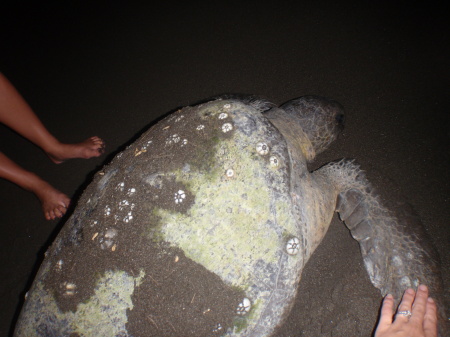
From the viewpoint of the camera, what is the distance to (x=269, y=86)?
2246 mm

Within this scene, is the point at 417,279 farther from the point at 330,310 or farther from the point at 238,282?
the point at 238,282

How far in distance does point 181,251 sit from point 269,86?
1745 millimetres

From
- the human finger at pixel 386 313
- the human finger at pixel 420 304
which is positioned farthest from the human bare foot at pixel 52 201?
the human finger at pixel 420 304

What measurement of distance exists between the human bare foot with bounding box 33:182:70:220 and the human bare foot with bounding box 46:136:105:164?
0.26 meters

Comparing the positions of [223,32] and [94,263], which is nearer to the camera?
[94,263]

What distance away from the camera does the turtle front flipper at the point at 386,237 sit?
121 cm

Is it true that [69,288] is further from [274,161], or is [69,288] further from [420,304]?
[420,304]

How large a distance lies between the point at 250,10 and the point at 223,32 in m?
0.37

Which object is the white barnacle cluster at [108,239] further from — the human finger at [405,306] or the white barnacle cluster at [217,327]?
the human finger at [405,306]

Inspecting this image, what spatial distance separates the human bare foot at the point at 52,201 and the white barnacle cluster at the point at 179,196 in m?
1.45

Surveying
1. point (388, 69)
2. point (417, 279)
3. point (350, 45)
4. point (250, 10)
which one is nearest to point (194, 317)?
point (417, 279)

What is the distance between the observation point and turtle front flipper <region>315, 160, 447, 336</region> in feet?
3.96

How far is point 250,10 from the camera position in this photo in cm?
274

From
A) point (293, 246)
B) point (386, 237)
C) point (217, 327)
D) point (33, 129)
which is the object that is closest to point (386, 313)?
point (386, 237)
